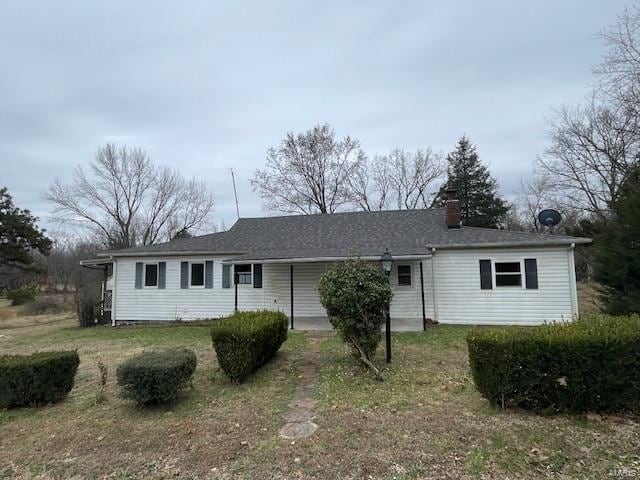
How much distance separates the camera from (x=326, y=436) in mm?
4211

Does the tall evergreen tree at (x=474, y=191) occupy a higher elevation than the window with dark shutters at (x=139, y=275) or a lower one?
higher

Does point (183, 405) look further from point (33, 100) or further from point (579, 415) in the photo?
point (33, 100)

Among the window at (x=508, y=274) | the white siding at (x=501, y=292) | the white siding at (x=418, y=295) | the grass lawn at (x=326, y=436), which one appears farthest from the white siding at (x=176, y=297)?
the window at (x=508, y=274)

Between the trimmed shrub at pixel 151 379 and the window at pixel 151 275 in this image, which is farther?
the window at pixel 151 275

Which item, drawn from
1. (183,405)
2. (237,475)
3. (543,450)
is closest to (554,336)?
(543,450)

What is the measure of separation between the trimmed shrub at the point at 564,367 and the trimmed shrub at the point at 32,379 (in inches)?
263

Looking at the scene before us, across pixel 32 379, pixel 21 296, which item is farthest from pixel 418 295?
pixel 21 296

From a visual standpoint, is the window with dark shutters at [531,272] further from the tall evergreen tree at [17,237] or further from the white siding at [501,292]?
the tall evergreen tree at [17,237]

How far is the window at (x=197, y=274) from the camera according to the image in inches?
569

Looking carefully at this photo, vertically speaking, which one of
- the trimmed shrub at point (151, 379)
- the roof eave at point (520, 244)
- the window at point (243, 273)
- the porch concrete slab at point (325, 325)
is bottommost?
the porch concrete slab at point (325, 325)

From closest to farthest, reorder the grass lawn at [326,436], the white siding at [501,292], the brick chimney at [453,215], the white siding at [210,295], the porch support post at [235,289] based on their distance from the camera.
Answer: the grass lawn at [326,436]
the white siding at [501,292]
the porch support post at [235,289]
the white siding at [210,295]
the brick chimney at [453,215]

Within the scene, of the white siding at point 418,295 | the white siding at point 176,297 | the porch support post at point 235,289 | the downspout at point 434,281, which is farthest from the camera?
the white siding at point 176,297

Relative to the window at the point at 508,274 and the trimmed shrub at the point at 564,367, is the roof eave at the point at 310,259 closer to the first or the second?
the window at the point at 508,274

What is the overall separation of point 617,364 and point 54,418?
7.84m
